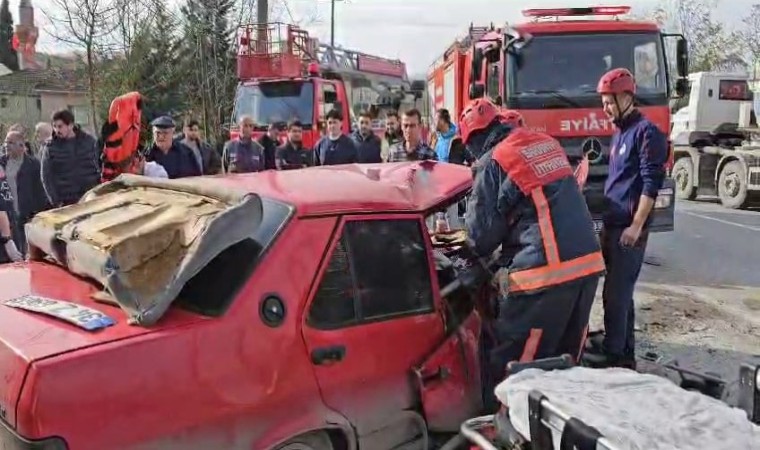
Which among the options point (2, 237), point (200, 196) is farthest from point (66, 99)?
point (200, 196)

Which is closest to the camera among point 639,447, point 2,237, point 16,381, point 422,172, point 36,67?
point 639,447

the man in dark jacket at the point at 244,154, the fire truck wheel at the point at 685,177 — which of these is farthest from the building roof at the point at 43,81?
the fire truck wheel at the point at 685,177

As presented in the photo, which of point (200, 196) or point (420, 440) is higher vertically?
point (200, 196)

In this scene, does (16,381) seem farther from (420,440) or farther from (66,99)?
(66,99)

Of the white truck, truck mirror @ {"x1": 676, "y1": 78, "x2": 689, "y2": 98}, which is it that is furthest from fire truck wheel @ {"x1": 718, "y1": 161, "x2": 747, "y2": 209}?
truck mirror @ {"x1": 676, "y1": 78, "x2": 689, "y2": 98}

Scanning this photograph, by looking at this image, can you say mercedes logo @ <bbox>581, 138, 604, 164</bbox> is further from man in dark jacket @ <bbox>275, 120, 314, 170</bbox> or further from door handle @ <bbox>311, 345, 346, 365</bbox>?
door handle @ <bbox>311, 345, 346, 365</bbox>

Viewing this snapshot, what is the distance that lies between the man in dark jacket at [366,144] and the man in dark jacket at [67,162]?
3.18 meters

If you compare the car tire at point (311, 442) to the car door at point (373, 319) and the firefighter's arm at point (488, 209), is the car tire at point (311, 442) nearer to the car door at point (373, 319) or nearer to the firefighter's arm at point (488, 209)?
the car door at point (373, 319)

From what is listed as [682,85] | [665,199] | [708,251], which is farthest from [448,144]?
[708,251]

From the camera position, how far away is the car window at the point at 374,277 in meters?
2.98

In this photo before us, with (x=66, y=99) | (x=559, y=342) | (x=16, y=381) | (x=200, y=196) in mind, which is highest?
(x=66, y=99)

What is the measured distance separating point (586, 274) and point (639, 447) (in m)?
1.48

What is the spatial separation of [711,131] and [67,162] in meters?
13.8

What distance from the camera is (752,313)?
659cm
